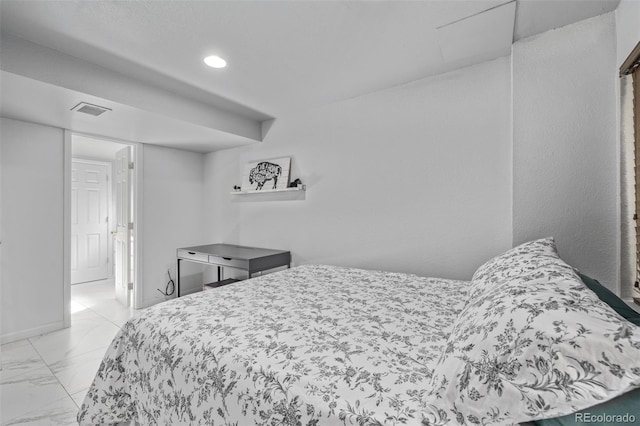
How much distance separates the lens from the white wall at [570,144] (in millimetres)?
1722

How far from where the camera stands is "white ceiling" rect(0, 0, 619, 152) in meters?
1.66

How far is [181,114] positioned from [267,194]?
1.28 m

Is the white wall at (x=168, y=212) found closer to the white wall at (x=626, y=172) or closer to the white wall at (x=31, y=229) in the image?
the white wall at (x=31, y=229)

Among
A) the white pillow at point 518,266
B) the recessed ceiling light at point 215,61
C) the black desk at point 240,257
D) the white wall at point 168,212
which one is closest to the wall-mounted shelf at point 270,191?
the black desk at point 240,257

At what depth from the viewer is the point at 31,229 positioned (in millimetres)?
2855

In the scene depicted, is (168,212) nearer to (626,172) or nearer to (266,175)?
(266,175)

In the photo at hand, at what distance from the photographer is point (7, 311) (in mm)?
2719

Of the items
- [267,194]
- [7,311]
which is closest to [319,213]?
[267,194]

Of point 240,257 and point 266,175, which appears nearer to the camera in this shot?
point 240,257

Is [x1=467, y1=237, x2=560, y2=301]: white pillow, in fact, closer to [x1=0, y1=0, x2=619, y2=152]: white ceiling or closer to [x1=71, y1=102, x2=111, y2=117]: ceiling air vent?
[x1=0, y1=0, x2=619, y2=152]: white ceiling

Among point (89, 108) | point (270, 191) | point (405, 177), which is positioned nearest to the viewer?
point (89, 108)

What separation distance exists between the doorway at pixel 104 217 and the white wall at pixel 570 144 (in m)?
4.03

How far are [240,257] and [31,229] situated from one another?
203 centimetres

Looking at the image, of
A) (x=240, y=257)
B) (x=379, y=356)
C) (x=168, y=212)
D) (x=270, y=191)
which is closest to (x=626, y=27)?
(x=379, y=356)
